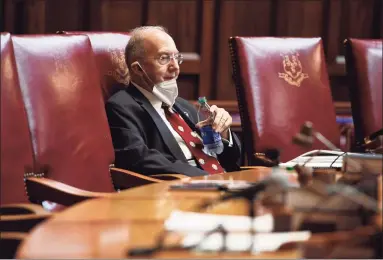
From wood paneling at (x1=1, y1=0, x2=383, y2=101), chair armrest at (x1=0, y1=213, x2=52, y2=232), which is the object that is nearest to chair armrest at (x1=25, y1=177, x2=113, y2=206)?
chair armrest at (x1=0, y1=213, x2=52, y2=232)

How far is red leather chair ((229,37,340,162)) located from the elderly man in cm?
13

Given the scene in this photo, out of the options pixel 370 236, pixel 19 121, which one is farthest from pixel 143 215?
pixel 19 121

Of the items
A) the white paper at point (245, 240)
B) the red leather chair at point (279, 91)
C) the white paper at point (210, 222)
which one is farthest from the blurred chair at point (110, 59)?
the white paper at point (245, 240)

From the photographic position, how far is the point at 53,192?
2.29 metres

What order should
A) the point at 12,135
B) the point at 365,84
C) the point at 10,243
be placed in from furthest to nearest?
the point at 365,84, the point at 12,135, the point at 10,243

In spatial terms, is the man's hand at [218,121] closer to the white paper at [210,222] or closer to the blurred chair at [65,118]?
the blurred chair at [65,118]

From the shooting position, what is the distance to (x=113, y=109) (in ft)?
9.93

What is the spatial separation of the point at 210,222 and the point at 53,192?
848 mm

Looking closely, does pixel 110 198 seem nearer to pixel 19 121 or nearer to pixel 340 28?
pixel 19 121

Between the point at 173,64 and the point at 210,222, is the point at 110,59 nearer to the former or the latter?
the point at 173,64

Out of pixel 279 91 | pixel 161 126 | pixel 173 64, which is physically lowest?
pixel 161 126

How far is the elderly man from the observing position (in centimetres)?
292

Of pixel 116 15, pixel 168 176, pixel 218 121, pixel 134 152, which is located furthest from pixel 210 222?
pixel 116 15

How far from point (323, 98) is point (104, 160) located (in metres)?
1.14
